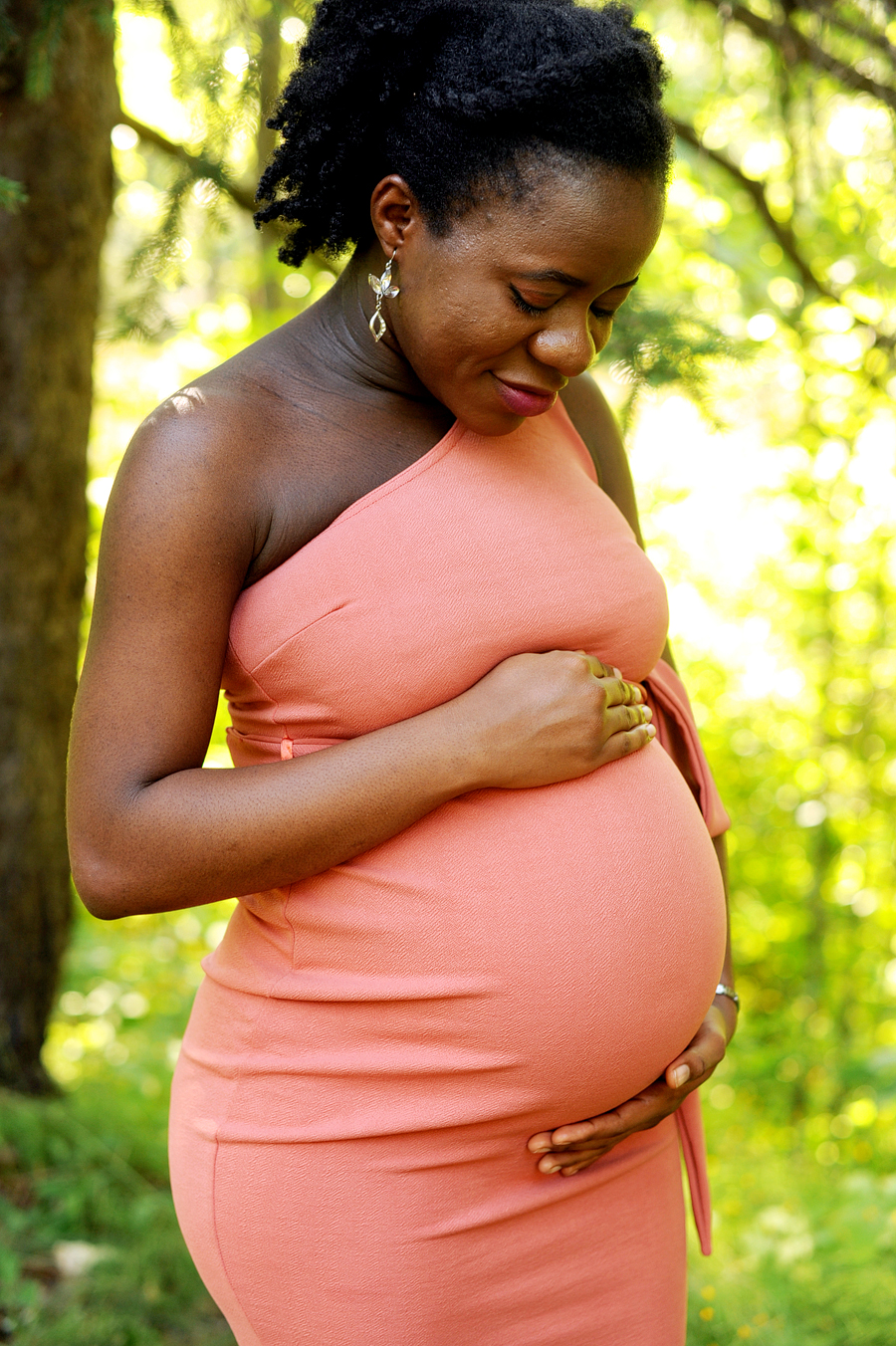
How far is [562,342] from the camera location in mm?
1235

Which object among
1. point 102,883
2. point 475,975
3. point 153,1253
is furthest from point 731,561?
point 102,883

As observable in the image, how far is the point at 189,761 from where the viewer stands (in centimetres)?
122

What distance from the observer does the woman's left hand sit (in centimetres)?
132

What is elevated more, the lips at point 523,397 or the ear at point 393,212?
the ear at point 393,212

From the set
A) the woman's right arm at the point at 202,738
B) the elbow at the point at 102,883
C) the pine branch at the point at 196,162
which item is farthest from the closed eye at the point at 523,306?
the pine branch at the point at 196,162

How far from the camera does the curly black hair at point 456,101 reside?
3.89ft

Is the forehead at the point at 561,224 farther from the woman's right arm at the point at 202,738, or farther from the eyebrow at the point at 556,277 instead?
the woman's right arm at the point at 202,738

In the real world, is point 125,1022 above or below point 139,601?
below

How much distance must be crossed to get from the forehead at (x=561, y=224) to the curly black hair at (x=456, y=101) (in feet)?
0.06

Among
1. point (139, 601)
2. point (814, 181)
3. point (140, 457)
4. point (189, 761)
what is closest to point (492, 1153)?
point (189, 761)

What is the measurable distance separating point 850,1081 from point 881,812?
3.53 feet

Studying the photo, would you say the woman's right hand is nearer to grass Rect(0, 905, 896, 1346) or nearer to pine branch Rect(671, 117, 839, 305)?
grass Rect(0, 905, 896, 1346)

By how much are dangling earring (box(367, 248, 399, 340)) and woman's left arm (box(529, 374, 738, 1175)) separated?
37 cm

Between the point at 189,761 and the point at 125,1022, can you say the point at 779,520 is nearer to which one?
the point at 125,1022
